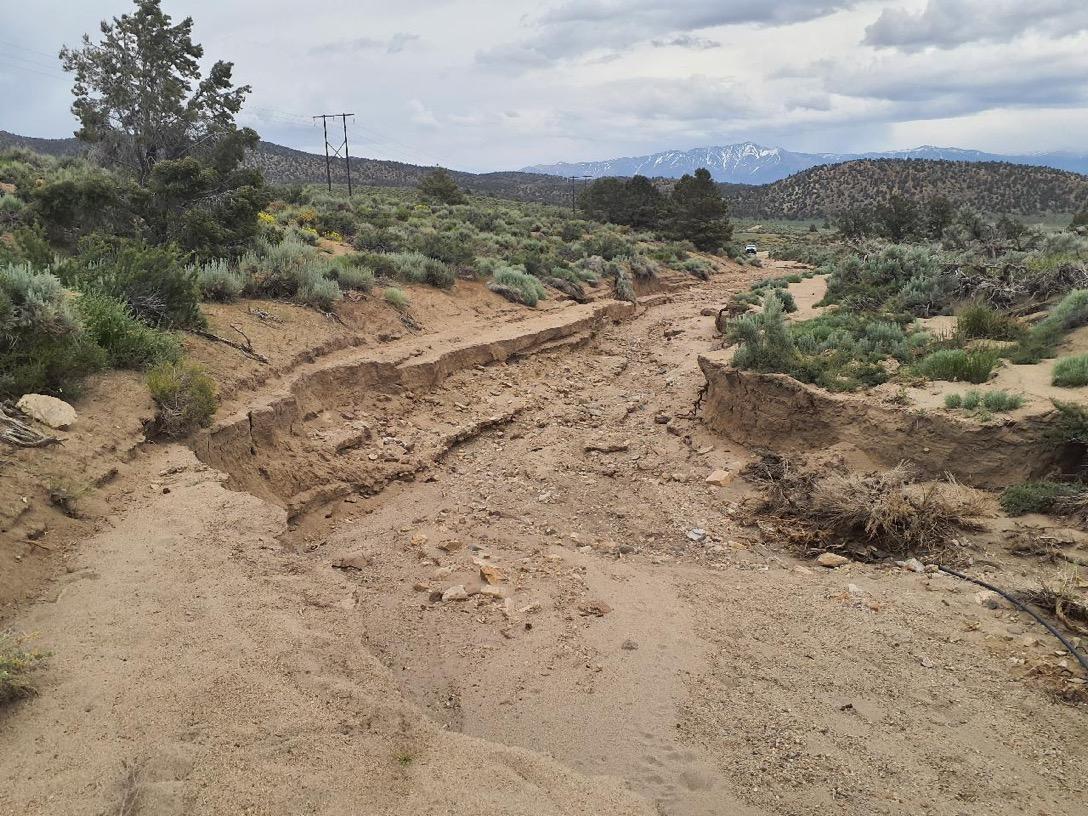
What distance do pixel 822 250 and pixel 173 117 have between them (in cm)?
3612

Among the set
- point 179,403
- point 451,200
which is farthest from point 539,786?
point 451,200

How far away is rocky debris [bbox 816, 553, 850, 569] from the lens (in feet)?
22.3

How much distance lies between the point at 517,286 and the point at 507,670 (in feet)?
46.8

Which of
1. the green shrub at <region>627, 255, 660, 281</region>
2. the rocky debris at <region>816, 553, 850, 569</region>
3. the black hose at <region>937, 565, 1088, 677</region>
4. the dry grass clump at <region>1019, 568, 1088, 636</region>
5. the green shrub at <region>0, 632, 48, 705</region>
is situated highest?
the green shrub at <region>627, 255, 660, 281</region>

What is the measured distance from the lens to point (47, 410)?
6.45m

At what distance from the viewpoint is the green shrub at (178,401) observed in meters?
7.36

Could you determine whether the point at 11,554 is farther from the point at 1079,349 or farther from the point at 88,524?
the point at 1079,349

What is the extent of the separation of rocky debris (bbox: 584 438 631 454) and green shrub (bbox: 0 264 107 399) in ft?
20.1

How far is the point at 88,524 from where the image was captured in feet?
18.3

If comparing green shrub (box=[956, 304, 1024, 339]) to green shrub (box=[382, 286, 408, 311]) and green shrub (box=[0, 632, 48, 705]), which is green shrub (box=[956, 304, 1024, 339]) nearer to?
green shrub (box=[382, 286, 408, 311])

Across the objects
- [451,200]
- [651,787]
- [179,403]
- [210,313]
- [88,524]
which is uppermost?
[451,200]

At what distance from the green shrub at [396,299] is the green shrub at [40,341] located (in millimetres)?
7335

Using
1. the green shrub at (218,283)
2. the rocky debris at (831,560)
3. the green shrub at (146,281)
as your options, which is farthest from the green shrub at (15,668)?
the green shrub at (218,283)

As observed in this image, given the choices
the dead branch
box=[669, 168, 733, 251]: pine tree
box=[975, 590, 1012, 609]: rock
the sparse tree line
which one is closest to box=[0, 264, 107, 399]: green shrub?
the dead branch
